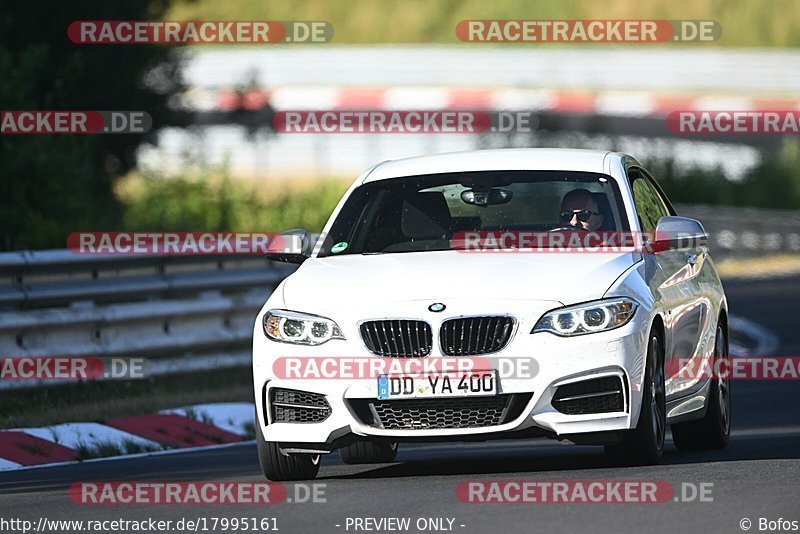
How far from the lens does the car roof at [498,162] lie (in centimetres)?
1116

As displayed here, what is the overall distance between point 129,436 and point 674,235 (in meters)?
4.20

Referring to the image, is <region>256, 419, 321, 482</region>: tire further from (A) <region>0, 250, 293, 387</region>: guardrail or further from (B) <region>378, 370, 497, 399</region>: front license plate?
(A) <region>0, 250, 293, 387</region>: guardrail

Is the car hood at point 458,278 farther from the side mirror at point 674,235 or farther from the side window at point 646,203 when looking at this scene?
the side window at point 646,203

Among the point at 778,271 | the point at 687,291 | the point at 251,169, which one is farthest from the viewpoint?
the point at 251,169

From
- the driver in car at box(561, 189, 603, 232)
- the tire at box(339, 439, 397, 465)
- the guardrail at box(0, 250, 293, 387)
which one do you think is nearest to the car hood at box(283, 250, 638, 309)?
Answer: the driver in car at box(561, 189, 603, 232)

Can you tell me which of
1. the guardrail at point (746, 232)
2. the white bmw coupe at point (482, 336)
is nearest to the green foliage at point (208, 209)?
the guardrail at point (746, 232)

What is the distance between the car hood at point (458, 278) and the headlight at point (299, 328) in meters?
0.07

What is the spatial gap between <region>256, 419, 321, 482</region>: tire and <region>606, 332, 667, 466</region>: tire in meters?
1.50

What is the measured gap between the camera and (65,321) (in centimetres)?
1478

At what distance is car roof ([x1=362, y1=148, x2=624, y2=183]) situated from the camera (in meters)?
11.2

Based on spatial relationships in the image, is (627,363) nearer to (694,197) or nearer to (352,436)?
(352,436)

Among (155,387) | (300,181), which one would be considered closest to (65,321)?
(155,387)

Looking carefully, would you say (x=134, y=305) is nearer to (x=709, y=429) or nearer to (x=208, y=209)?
(x=709, y=429)

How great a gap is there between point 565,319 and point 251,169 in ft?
127
